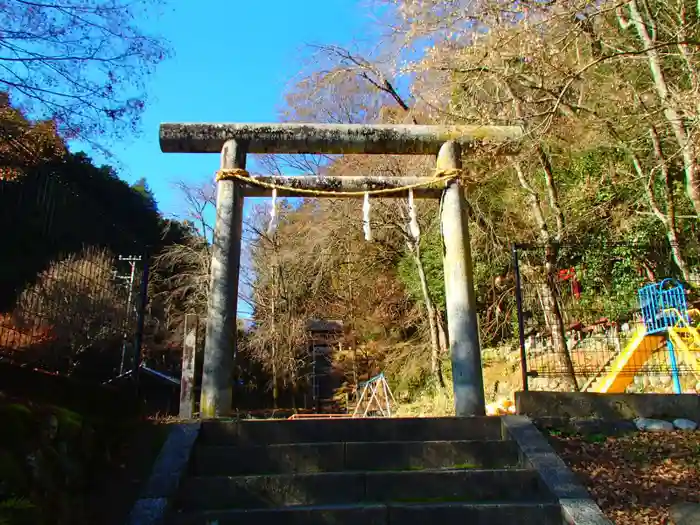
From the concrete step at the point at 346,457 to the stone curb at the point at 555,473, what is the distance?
0.19 metres

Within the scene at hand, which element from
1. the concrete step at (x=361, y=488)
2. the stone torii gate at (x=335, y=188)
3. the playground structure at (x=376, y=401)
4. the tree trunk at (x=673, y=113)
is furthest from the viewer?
the playground structure at (x=376, y=401)

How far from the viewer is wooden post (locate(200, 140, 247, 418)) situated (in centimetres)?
560

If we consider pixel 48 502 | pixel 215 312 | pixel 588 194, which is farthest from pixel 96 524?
pixel 588 194

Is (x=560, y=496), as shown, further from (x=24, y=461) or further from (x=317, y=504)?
(x=24, y=461)

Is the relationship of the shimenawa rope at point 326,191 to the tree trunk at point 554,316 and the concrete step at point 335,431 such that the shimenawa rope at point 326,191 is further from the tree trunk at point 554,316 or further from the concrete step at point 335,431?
the concrete step at point 335,431

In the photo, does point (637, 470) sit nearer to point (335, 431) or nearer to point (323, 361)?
point (335, 431)

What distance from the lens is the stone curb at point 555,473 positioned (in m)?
3.80

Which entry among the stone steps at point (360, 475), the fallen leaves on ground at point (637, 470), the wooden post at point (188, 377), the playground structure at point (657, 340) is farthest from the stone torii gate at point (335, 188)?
the playground structure at point (657, 340)

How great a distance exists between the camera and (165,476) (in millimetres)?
4145

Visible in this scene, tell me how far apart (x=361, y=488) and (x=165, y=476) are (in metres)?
1.53

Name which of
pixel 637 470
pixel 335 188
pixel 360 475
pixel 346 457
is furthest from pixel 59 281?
pixel 637 470

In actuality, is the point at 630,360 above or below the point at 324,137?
below

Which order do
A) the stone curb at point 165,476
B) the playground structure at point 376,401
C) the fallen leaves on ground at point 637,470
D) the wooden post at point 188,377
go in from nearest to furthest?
1. the stone curb at point 165,476
2. the fallen leaves on ground at point 637,470
3. the wooden post at point 188,377
4. the playground structure at point 376,401

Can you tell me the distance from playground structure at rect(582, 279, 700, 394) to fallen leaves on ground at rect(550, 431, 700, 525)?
10.3 feet
